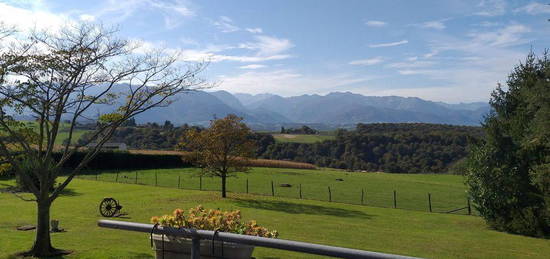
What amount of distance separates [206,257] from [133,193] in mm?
32978

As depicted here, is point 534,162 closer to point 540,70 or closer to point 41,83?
point 540,70

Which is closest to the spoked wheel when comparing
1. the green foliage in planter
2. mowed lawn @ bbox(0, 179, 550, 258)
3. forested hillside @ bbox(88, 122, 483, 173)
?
mowed lawn @ bbox(0, 179, 550, 258)

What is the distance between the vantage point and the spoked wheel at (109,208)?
23.8 m

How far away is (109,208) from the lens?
2405 cm

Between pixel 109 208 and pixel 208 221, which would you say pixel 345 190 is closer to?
pixel 109 208

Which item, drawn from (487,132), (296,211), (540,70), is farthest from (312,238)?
(540,70)

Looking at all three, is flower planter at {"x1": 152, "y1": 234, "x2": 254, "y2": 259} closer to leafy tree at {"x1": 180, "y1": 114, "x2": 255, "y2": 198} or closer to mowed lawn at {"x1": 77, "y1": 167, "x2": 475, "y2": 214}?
leafy tree at {"x1": 180, "y1": 114, "x2": 255, "y2": 198}

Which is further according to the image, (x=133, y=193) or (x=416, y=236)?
(x=133, y=193)

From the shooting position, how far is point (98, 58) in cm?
1338

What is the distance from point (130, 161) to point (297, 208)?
41.4m

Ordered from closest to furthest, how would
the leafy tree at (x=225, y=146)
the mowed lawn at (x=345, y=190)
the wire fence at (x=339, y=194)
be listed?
the leafy tree at (x=225, y=146), the wire fence at (x=339, y=194), the mowed lawn at (x=345, y=190)

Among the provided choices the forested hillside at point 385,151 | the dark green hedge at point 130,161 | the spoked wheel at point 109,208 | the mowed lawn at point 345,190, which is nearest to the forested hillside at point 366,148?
the forested hillside at point 385,151

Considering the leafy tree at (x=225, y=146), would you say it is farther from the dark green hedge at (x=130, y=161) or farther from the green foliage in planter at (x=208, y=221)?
the dark green hedge at (x=130, y=161)

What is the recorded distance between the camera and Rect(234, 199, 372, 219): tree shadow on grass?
2916 cm
